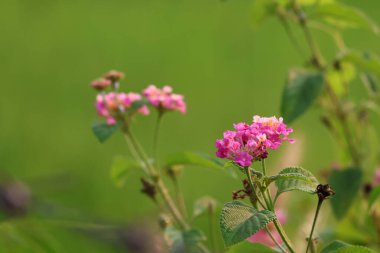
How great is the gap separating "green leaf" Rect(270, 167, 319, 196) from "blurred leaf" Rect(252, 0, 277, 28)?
0.45 m

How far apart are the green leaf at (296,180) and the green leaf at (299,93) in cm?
28

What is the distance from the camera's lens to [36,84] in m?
2.12

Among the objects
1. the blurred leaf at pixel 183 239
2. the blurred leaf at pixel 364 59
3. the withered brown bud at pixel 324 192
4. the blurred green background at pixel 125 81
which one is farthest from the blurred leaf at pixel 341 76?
the blurred green background at pixel 125 81

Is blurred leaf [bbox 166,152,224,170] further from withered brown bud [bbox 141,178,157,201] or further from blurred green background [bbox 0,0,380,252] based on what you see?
blurred green background [bbox 0,0,380,252]

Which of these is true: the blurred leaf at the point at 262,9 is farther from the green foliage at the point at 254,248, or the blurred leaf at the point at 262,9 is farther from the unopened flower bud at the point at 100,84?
the green foliage at the point at 254,248

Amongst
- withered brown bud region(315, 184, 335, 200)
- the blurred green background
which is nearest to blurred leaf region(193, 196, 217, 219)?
withered brown bud region(315, 184, 335, 200)

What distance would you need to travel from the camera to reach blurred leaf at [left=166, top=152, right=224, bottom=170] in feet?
2.21

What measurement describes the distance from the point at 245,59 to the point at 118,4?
0.62 metres

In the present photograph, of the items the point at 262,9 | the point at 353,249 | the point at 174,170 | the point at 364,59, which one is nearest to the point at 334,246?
the point at 353,249

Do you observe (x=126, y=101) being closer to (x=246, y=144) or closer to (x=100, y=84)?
(x=100, y=84)

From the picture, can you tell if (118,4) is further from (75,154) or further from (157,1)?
(75,154)

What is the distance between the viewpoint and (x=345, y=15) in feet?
3.02

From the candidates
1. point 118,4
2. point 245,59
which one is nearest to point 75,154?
Result: point 245,59

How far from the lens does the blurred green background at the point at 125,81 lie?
1.77 m
